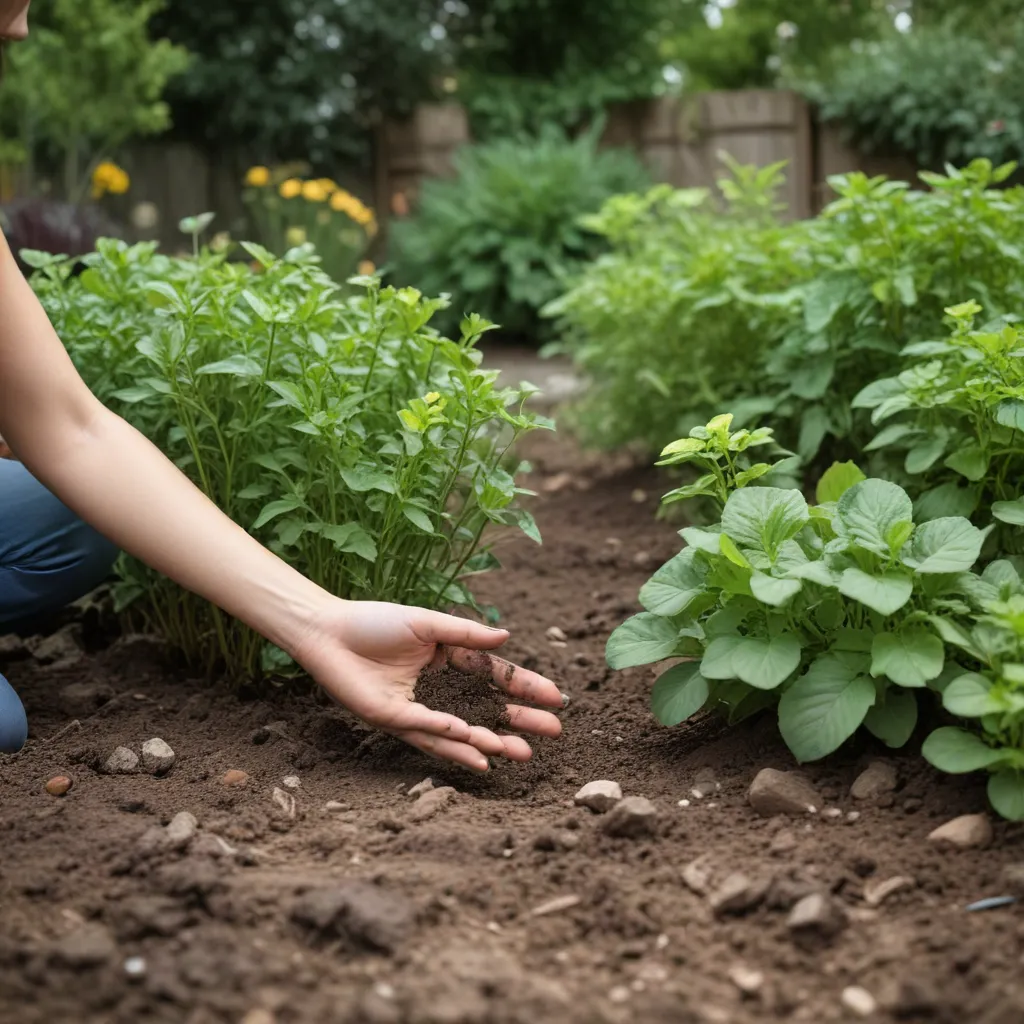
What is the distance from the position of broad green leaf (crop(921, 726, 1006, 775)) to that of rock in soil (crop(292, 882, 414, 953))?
29.0 inches

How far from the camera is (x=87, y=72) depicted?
831cm

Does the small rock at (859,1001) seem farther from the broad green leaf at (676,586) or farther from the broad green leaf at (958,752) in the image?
the broad green leaf at (676,586)

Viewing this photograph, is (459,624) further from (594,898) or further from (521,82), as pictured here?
(521,82)

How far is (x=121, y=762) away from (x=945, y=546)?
1.36 meters

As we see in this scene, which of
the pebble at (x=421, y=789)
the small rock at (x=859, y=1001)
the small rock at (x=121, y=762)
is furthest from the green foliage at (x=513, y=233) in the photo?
the small rock at (x=859, y=1001)

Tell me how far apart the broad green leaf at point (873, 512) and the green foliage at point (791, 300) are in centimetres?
97

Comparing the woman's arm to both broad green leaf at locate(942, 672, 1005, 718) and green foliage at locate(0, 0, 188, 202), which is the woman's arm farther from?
green foliage at locate(0, 0, 188, 202)

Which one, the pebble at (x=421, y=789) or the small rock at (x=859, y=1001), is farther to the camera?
the pebble at (x=421, y=789)

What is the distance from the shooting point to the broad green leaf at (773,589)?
5.44 feet

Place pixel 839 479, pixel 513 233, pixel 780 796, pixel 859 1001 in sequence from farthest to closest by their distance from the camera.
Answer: pixel 513 233 < pixel 839 479 < pixel 780 796 < pixel 859 1001

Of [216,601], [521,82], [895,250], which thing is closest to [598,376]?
[895,250]

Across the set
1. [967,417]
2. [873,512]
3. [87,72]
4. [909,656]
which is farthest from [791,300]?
[87,72]

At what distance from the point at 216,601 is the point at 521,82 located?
811cm

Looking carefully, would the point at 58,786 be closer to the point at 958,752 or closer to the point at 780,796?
the point at 780,796
